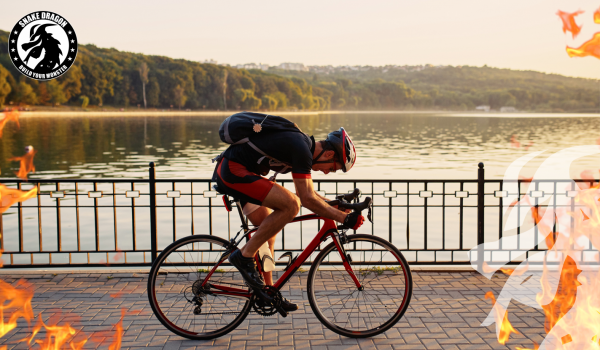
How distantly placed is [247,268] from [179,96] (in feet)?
527

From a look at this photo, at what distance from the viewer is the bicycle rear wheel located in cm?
459

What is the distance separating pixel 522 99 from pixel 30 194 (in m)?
189

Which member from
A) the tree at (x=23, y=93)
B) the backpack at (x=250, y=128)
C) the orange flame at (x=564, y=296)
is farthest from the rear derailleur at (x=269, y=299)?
the tree at (x=23, y=93)

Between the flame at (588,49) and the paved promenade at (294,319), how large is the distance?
94.1 inches

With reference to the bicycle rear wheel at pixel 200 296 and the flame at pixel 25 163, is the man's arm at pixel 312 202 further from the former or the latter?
the flame at pixel 25 163

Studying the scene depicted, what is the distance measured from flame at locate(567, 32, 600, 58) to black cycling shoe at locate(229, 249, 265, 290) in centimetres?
321

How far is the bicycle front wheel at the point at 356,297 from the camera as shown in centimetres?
458

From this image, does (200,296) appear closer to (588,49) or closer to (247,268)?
(247,268)

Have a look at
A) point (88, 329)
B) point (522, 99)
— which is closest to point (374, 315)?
point (88, 329)

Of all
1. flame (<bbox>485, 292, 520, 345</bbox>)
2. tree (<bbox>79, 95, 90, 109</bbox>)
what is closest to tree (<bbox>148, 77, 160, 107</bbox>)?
tree (<bbox>79, 95, 90, 109</bbox>)

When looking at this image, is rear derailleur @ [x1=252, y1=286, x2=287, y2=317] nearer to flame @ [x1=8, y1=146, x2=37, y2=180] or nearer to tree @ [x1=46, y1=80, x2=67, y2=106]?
flame @ [x1=8, y1=146, x2=37, y2=180]

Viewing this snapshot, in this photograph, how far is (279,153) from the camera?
4199 millimetres

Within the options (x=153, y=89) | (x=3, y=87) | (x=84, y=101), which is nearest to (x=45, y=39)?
(x=3, y=87)

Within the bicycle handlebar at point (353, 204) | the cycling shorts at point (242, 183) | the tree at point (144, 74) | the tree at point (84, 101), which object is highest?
the tree at point (144, 74)
